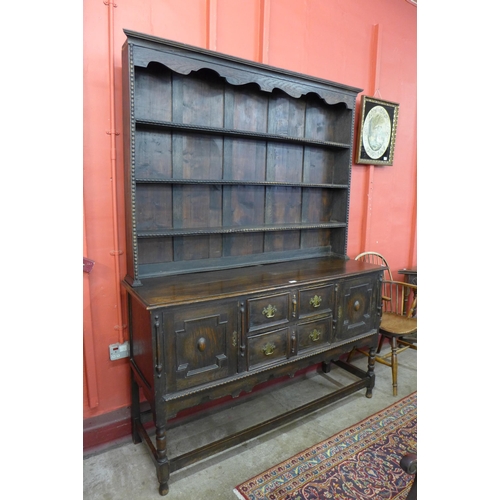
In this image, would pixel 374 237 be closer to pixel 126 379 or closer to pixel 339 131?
pixel 339 131

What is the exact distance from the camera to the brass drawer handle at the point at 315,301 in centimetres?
215

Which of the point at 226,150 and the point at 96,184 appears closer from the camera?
the point at 96,184

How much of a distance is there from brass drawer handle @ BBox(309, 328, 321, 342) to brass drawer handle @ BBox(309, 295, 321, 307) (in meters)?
0.17

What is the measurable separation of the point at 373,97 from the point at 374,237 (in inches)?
50.3

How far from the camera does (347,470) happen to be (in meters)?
1.97

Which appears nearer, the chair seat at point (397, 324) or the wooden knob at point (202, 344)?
the wooden knob at point (202, 344)

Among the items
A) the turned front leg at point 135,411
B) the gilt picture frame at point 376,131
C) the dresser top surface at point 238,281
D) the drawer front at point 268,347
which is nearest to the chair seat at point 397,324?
the dresser top surface at point 238,281

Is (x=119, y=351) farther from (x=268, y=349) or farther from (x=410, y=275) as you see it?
(x=410, y=275)

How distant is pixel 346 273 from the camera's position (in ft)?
7.56

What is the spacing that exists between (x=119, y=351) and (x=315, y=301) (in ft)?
4.11

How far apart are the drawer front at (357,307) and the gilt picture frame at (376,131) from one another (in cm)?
118

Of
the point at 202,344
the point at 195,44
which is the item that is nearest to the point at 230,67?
the point at 195,44

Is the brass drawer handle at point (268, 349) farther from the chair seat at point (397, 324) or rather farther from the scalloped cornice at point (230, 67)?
the scalloped cornice at point (230, 67)
